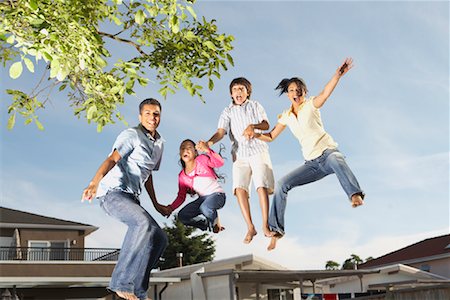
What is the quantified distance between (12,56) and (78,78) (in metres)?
2.87

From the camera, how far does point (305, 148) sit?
4.84 m

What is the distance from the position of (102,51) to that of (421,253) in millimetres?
29821

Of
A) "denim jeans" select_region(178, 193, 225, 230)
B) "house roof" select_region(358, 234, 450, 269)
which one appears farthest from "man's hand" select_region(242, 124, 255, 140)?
"house roof" select_region(358, 234, 450, 269)

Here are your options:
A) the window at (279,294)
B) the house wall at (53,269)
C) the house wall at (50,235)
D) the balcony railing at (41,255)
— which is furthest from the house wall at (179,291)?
the house wall at (50,235)

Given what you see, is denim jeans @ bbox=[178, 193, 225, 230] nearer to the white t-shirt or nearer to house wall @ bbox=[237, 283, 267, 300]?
the white t-shirt

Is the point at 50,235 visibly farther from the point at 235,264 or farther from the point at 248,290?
the point at 235,264

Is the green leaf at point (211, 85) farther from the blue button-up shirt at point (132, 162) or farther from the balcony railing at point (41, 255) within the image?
the balcony railing at point (41, 255)

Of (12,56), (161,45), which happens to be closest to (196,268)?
(12,56)

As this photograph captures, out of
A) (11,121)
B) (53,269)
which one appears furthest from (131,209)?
(53,269)

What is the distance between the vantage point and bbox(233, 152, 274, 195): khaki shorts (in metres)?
4.82

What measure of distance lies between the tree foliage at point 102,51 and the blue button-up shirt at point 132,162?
898 mm

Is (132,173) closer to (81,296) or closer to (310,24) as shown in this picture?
(310,24)

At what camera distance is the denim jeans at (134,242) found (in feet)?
14.9

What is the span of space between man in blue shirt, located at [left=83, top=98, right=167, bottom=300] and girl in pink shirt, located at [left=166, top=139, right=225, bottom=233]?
0.33 meters
